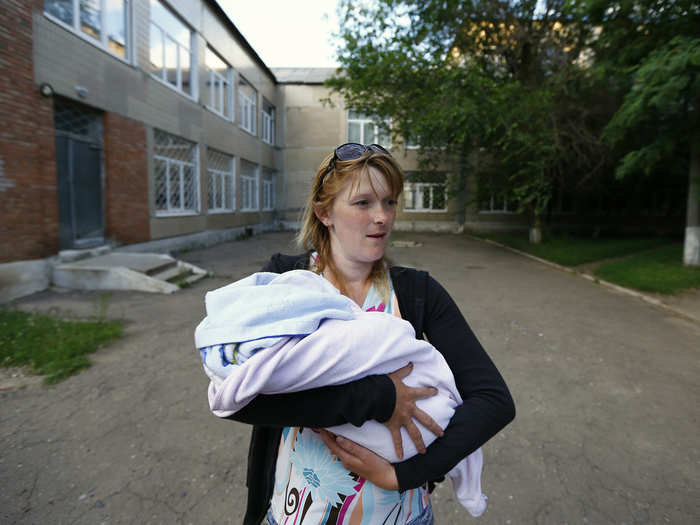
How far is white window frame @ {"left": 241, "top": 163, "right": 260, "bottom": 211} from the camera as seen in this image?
70.1 ft

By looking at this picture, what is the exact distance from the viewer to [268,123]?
2494 centimetres

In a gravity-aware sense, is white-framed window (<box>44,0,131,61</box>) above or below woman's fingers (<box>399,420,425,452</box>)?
above

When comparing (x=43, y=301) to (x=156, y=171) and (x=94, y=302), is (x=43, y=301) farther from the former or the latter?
(x=156, y=171)

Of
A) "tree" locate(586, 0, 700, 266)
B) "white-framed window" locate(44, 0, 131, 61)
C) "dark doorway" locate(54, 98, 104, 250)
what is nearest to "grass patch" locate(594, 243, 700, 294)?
"tree" locate(586, 0, 700, 266)

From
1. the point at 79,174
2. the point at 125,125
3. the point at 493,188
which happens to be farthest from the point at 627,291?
the point at 125,125

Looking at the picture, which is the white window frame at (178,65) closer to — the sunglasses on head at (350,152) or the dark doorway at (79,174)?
the dark doorway at (79,174)

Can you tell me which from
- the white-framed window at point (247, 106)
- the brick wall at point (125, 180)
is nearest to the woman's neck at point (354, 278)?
the brick wall at point (125, 180)

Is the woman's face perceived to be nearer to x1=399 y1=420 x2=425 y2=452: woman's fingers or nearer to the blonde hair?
the blonde hair

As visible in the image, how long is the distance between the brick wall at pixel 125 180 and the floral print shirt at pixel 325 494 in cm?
1100

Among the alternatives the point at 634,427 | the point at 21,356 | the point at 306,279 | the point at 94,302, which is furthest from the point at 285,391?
the point at 94,302

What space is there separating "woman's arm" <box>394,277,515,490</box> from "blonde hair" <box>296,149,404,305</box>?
0.18m

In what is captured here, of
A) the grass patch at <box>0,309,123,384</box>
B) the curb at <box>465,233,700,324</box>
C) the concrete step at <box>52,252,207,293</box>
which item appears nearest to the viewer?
the grass patch at <box>0,309,123,384</box>

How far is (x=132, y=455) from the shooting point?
308 centimetres

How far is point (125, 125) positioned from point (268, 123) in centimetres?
1470
